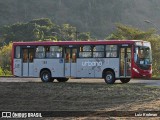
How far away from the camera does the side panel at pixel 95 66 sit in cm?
3091

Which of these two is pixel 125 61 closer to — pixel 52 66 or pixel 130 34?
pixel 52 66

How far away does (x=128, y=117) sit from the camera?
16578mm

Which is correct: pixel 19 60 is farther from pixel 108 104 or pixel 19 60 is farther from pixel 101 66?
pixel 108 104

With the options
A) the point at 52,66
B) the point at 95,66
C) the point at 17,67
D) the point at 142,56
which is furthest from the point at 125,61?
the point at 17,67

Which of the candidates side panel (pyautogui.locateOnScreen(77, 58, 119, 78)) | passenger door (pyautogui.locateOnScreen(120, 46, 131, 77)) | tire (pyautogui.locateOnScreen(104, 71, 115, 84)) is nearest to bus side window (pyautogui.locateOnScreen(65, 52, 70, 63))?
side panel (pyautogui.locateOnScreen(77, 58, 119, 78))

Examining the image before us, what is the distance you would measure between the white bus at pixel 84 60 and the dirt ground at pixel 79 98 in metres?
4.03

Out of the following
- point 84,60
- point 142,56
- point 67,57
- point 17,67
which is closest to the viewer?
point 142,56

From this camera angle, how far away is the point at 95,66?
1253 inches

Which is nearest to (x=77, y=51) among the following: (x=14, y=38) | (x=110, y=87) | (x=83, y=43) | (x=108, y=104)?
(x=83, y=43)

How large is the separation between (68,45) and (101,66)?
294 centimetres

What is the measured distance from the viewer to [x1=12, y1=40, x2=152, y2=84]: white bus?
101 feet

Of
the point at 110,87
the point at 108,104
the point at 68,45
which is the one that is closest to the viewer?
the point at 108,104

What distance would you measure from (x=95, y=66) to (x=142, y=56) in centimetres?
309

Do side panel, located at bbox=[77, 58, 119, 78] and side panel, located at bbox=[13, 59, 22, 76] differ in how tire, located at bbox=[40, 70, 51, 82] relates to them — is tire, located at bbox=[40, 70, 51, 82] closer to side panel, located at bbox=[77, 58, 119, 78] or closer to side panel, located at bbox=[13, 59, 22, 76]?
side panel, located at bbox=[13, 59, 22, 76]
